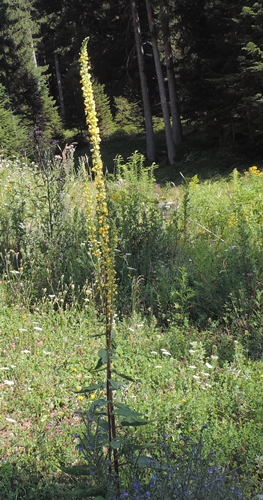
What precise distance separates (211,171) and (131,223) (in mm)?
10492

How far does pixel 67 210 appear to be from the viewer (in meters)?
4.86

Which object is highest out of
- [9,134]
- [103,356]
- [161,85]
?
[161,85]

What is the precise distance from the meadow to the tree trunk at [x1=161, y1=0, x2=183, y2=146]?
1220cm

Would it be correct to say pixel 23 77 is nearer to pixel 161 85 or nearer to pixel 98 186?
pixel 161 85

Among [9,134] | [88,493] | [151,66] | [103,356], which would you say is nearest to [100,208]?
[103,356]

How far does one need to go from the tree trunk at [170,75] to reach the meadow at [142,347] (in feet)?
40.0

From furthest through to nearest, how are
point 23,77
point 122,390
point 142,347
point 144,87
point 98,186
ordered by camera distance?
point 23,77 → point 144,87 → point 142,347 → point 122,390 → point 98,186

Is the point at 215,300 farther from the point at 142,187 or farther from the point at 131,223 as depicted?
the point at 142,187

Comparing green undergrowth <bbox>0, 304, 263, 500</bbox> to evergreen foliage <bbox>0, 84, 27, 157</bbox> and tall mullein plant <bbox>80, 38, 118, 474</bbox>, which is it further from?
evergreen foliage <bbox>0, 84, 27, 157</bbox>

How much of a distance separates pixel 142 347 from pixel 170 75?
15820 mm

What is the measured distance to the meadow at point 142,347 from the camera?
2322 mm

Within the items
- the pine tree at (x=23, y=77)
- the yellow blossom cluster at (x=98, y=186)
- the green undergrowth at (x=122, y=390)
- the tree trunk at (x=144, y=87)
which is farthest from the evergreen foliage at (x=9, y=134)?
the yellow blossom cluster at (x=98, y=186)

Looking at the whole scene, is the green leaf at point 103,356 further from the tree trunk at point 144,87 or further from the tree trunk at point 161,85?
the tree trunk at point 144,87

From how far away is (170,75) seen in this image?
17297 mm
